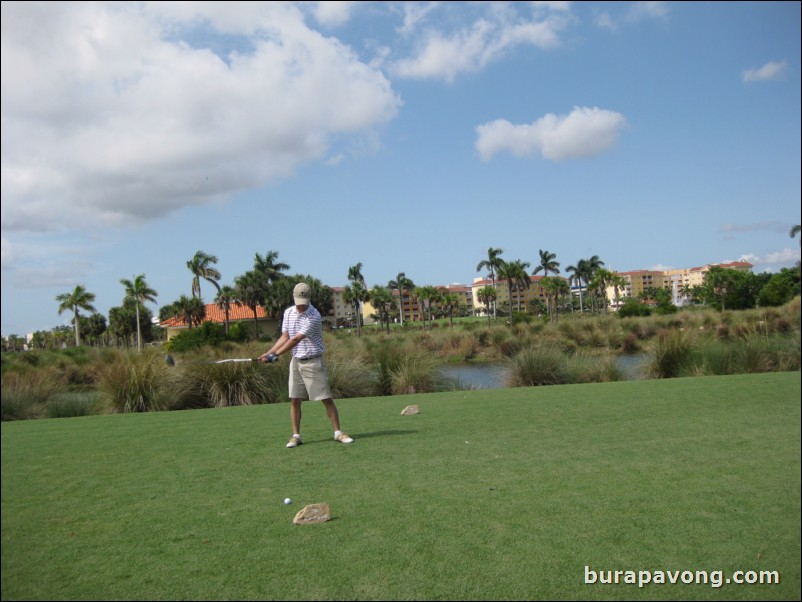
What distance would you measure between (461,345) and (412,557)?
95.7 feet

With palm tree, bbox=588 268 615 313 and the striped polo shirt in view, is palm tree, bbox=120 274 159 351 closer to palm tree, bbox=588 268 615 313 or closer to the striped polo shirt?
the striped polo shirt

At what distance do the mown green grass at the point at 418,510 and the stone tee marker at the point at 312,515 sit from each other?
67 millimetres

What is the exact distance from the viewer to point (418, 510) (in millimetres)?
3781

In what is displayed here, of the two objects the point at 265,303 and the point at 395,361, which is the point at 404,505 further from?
the point at 265,303

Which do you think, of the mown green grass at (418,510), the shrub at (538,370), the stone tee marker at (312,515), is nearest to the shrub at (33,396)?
the mown green grass at (418,510)

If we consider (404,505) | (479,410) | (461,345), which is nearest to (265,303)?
(461,345)

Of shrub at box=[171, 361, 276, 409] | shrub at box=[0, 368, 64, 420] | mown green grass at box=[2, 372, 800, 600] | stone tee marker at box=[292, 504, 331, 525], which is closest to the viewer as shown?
mown green grass at box=[2, 372, 800, 600]

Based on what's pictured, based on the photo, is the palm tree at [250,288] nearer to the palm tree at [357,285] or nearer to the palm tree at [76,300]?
the palm tree at [357,285]

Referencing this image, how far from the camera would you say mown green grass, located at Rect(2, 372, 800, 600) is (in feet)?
9.30

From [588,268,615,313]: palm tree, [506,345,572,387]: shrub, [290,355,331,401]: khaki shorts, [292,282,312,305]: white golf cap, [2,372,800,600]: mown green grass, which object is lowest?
[506,345,572,387]: shrub

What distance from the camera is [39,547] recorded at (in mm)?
3256

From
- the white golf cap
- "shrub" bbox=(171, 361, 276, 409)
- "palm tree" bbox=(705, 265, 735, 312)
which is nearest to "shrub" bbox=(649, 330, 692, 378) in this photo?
"shrub" bbox=(171, 361, 276, 409)

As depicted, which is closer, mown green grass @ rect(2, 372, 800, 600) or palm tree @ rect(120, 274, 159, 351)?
mown green grass @ rect(2, 372, 800, 600)

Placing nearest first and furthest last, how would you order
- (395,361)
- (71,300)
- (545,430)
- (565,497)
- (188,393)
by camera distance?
(565,497), (71,300), (545,430), (188,393), (395,361)
